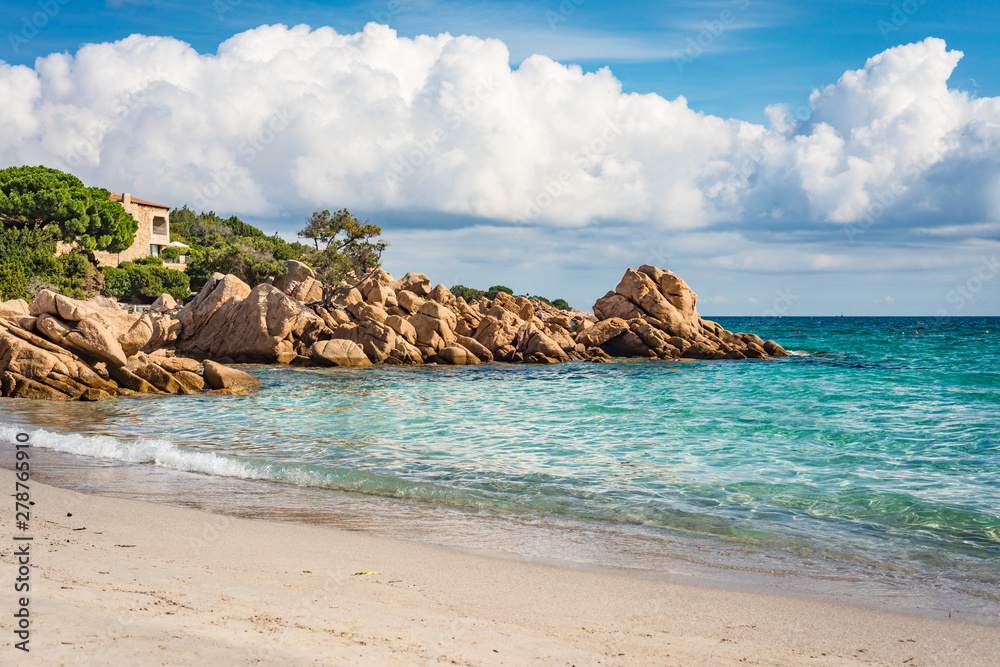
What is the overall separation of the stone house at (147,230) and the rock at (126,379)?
48.1 meters

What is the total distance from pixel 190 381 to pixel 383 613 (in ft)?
75.9

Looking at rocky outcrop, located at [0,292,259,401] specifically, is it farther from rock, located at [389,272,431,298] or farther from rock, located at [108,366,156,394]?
rock, located at [389,272,431,298]

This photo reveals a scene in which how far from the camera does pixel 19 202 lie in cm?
5653

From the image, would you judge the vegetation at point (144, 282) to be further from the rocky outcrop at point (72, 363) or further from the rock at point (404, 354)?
the rocky outcrop at point (72, 363)

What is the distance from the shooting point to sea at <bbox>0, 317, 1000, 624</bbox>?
303 inches

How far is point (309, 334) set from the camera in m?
40.2

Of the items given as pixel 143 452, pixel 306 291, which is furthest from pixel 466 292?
pixel 143 452

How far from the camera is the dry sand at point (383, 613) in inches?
165

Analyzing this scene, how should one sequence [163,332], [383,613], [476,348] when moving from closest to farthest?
[383,613] → [163,332] → [476,348]

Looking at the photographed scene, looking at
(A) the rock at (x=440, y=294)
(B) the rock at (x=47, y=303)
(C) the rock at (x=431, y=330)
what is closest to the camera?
(B) the rock at (x=47, y=303)

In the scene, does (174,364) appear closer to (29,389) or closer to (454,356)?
(29,389)

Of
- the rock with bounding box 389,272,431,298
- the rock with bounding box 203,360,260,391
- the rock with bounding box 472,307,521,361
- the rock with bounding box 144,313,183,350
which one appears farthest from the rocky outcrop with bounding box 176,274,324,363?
the rock with bounding box 203,360,260,391

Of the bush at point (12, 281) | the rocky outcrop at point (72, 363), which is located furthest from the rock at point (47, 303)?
the bush at point (12, 281)

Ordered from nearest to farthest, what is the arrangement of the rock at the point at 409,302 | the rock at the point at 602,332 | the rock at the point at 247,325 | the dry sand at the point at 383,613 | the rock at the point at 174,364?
the dry sand at the point at 383,613, the rock at the point at 174,364, the rock at the point at 247,325, the rock at the point at 409,302, the rock at the point at 602,332
